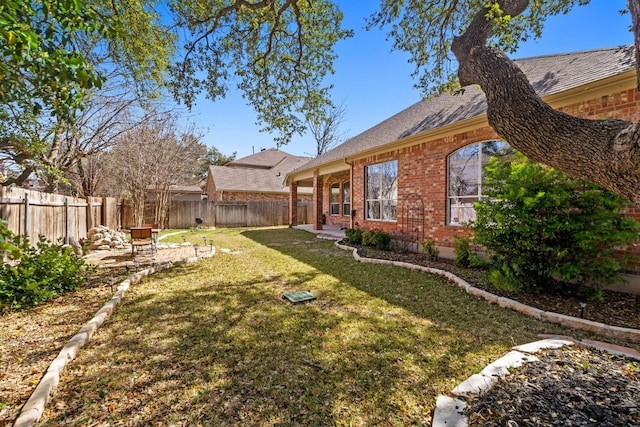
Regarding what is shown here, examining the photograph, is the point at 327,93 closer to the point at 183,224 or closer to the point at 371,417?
the point at 371,417

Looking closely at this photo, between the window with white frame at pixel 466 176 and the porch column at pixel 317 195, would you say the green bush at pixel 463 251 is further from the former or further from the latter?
the porch column at pixel 317 195

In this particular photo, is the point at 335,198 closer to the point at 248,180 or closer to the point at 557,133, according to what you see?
the point at 248,180

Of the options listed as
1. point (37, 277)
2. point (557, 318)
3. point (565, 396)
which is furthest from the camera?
point (37, 277)

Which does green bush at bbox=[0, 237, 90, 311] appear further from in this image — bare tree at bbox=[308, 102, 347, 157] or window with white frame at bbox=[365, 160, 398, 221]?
bare tree at bbox=[308, 102, 347, 157]

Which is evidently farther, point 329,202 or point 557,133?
point 329,202

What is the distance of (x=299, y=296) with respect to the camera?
A: 4.79 meters

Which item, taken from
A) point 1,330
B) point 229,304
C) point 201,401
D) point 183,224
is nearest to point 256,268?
point 229,304

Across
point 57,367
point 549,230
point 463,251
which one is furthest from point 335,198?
point 57,367

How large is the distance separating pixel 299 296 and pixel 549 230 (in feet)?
12.7

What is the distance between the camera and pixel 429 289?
→ 5160 mm

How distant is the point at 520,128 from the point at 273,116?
23.6ft

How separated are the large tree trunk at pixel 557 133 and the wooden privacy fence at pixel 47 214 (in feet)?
18.2

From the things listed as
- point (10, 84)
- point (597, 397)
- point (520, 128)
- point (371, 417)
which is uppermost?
point (10, 84)

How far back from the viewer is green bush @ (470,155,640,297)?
13.2 ft
